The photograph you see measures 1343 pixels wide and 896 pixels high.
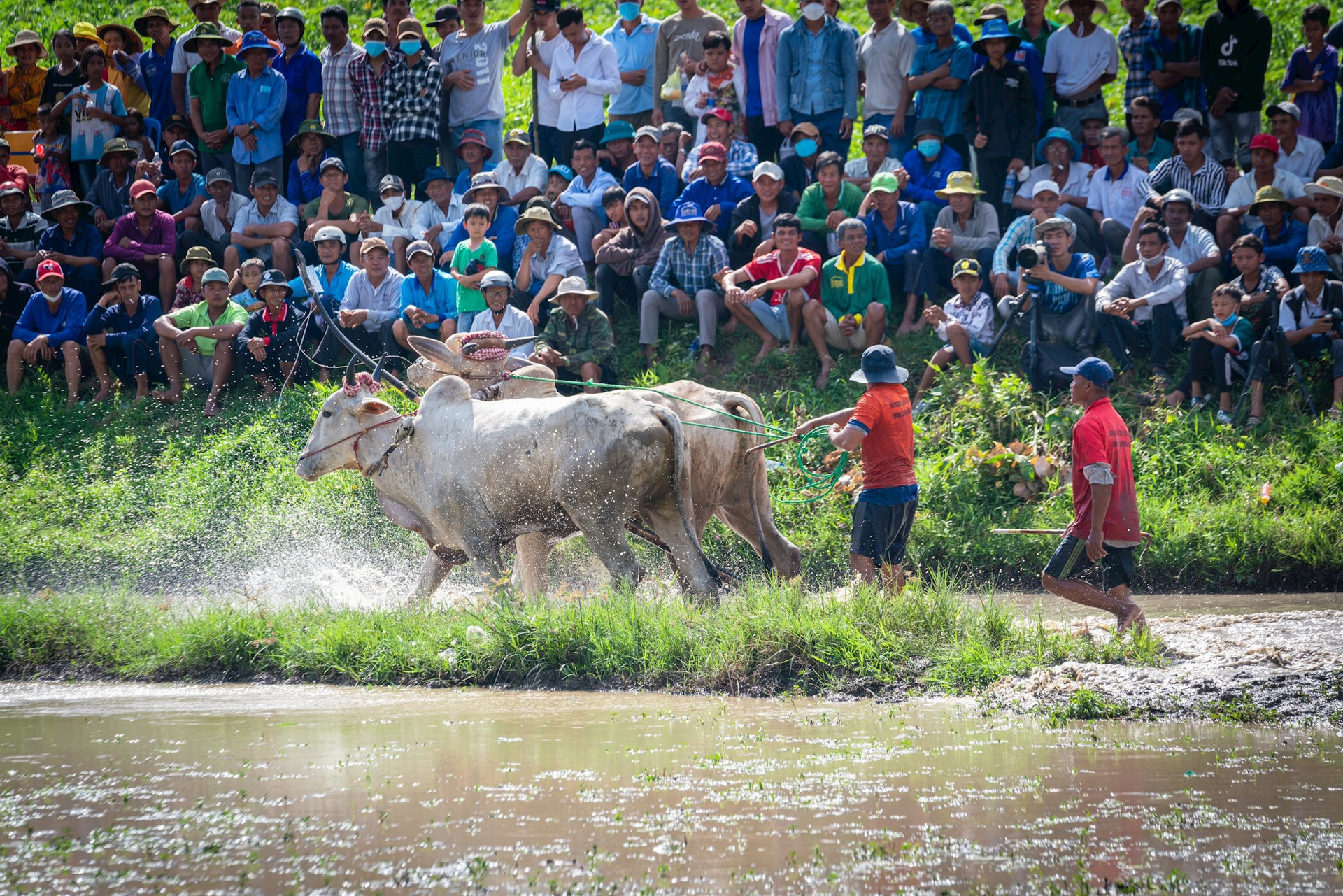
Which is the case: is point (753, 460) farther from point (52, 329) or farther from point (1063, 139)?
point (52, 329)

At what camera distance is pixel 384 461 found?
32.6ft

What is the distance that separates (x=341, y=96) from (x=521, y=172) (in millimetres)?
2497

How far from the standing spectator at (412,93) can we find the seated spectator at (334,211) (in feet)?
2.65

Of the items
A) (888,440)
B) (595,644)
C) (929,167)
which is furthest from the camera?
(929,167)

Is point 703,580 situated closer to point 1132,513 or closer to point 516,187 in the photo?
point 1132,513

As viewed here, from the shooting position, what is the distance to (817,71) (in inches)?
563

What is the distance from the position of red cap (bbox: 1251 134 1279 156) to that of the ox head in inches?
318

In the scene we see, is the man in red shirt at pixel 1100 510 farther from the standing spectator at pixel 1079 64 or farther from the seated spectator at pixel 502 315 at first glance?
the standing spectator at pixel 1079 64

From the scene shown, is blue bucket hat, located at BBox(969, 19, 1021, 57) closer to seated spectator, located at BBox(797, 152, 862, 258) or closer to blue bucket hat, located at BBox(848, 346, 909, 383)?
seated spectator, located at BBox(797, 152, 862, 258)

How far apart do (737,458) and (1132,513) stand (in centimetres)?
290

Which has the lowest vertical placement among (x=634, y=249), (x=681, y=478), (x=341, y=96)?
(x=681, y=478)

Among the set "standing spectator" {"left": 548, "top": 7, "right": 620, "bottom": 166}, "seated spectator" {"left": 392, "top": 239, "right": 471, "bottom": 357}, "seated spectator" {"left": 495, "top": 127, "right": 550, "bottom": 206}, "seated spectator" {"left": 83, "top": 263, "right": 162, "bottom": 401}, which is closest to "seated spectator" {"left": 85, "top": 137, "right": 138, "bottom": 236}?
"seated spectator" {"left": 83, "top": 263, "right": 162, "bottom": 401}

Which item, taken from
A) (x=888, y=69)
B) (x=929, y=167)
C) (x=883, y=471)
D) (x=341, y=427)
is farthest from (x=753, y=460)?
(x=888, y=69)

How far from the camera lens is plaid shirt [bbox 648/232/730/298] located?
44.8 feet
